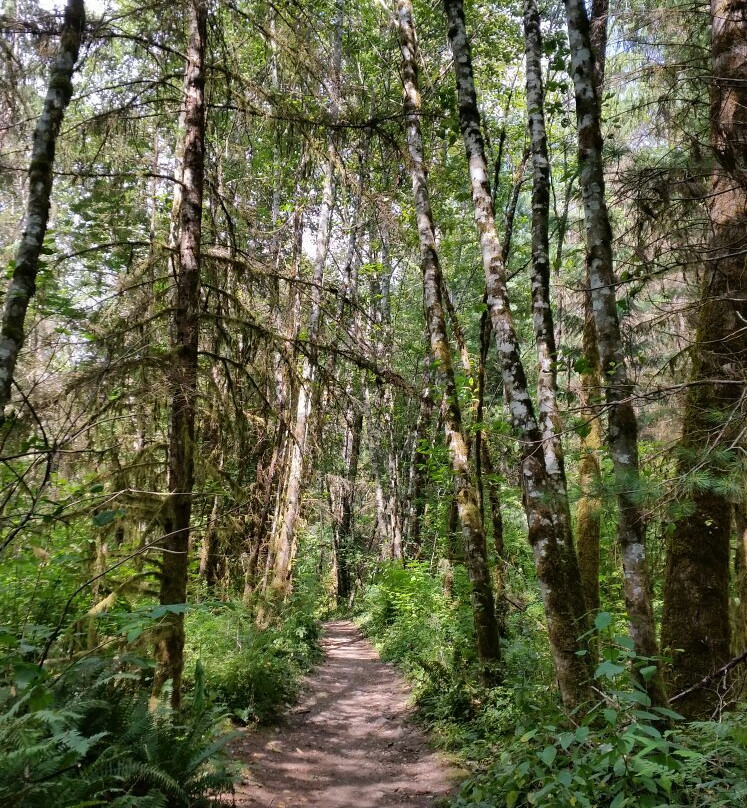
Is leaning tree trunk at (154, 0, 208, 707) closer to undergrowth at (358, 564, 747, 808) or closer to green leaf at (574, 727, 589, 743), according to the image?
undergrowth at (358, 564, 747, 808)

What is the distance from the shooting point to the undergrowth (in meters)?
2.86

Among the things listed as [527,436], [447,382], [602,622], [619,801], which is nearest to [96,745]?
[619,801]

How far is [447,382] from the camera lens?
7406 millimetres

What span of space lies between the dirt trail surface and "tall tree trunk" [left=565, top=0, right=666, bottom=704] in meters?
2.77

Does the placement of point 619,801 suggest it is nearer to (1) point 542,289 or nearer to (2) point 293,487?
(1) point 542,289

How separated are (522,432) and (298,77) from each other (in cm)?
479

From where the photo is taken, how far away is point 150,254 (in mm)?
5070

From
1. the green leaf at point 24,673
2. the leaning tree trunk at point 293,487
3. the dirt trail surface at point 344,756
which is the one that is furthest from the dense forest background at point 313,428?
the leaning tree trunk at point 293,487

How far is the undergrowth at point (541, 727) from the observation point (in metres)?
2.86

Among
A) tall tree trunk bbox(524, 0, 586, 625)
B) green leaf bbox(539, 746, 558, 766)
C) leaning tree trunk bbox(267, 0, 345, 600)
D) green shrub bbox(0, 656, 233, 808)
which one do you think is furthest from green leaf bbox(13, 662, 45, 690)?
leaning tree trunk bbox(267, 0, 345, 600)

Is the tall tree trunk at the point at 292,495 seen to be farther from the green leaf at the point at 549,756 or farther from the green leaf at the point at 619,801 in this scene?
the green leaf at the point at 619,801

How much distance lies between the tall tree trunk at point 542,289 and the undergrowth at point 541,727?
176 cm

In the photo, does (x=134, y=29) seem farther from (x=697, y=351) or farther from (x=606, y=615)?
(x=606, y=615)

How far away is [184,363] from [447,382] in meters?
3.80
